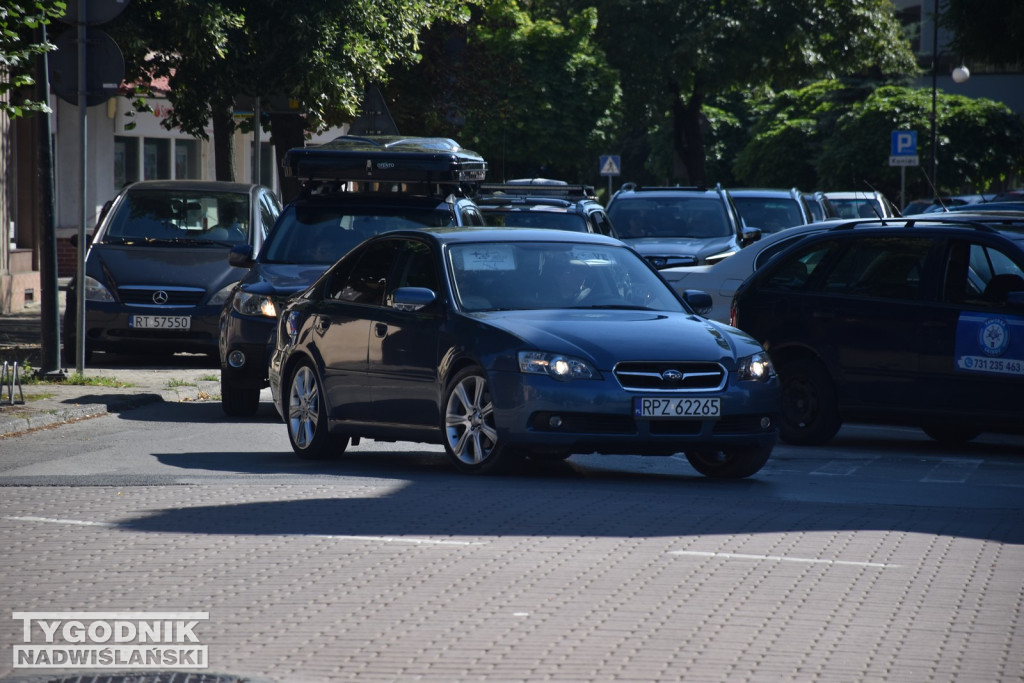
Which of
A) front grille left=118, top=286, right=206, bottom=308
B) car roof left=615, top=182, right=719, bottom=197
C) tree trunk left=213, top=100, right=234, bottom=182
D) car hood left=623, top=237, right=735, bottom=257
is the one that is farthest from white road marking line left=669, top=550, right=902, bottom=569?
tree trunk left=213, top=100, right=234, bottom=182

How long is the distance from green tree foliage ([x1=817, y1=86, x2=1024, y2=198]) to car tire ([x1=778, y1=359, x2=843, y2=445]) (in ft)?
142

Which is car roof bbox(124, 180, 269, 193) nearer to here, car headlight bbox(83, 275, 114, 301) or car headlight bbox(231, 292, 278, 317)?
car headlight bbox(83, 275, 114, 301)

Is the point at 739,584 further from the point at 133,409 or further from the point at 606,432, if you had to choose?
the point at 133,409

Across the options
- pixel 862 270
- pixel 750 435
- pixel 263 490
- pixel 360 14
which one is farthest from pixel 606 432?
pixel 360 14

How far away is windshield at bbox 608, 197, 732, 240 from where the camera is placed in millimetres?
22500

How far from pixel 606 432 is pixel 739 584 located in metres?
2.90

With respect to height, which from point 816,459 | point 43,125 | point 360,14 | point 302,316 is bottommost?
point 816,459

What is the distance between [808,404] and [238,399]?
4.74 m

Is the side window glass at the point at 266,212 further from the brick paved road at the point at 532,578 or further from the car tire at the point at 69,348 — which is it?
the brick paved road at the point at 532,578

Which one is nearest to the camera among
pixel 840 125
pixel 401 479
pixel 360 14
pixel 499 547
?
pixel 499 547

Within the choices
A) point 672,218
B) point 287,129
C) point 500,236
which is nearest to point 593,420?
point 500,236

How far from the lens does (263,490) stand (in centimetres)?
954

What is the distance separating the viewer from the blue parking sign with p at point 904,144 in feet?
123

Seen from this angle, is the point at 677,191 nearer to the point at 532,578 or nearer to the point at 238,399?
the point at 238,399
